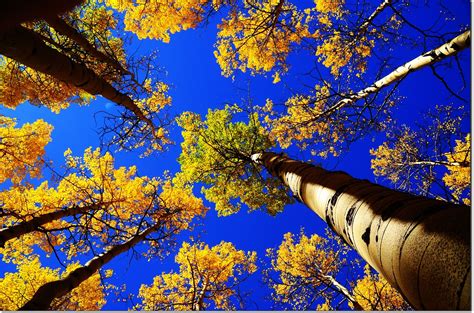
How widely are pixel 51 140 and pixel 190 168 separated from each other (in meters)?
5.07

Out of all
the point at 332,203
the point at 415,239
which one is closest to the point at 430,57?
the point at 332,203

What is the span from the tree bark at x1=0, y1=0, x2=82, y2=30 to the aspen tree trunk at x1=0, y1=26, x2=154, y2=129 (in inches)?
43.7

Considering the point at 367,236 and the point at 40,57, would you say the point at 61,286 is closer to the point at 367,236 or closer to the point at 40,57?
the point at 40,57

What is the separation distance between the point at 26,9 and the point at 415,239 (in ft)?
4.08

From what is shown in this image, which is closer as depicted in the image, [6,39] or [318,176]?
[6,39]

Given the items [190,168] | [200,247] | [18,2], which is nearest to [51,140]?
[190,168]

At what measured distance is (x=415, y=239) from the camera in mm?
944

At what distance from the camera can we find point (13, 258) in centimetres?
764

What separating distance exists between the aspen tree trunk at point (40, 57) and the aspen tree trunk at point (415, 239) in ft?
6.69

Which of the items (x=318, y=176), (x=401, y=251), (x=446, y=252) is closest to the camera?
(x=446, y=252)

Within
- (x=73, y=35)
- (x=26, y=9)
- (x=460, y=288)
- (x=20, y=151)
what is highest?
(x=20, y=151)

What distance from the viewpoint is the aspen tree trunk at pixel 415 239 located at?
74 cm

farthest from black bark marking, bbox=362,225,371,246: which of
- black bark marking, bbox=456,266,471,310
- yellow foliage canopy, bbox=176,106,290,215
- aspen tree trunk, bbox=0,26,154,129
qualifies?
yellow foliage canopy, bbox=176,106,290,215

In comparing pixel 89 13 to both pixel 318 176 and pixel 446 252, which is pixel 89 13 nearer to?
pixel 318 176
